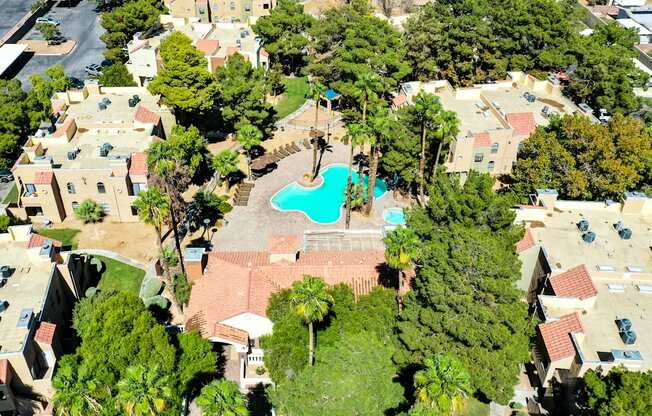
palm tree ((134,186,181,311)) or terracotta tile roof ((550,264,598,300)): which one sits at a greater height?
palm tree ((134,186,181,311))

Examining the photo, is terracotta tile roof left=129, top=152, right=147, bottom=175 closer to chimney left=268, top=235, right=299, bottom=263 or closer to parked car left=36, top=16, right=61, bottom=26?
chimney left=268, top=235, right=299, bottom=263

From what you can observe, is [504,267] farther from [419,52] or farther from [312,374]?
[419,52]

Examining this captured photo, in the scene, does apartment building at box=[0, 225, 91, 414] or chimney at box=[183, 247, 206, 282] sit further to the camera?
chimney at box=[183, 247, 206, 282]

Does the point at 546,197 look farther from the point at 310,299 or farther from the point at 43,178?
the point at 43,178

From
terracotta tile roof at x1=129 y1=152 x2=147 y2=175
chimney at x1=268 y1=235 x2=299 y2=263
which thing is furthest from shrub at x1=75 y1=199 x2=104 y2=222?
chimney at x1=268 y1=235 x2=299 y2=263

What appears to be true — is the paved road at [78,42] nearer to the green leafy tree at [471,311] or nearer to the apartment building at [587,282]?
the green leafy tree at [471,311]

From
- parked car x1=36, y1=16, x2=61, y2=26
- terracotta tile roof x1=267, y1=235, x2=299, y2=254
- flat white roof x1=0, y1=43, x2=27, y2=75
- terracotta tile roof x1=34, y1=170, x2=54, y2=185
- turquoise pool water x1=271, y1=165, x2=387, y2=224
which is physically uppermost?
terracotta tile roof x1=267, y1=235, x2=299, y2=254

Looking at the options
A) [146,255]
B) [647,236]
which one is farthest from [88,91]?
[647,236]
